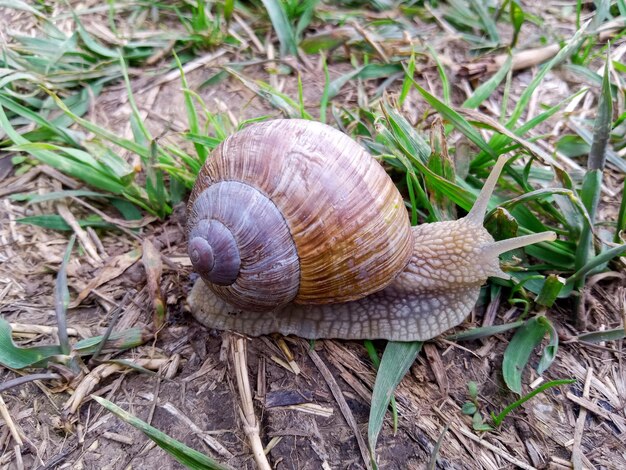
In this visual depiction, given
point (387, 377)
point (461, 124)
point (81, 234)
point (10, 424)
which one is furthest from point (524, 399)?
point (81, 234)

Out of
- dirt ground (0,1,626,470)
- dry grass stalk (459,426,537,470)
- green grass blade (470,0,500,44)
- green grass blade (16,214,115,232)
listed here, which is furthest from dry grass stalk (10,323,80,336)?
green grass blade (470,0,500,44)

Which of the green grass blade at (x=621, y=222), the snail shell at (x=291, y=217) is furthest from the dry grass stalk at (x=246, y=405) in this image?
the green grass blade at (x=621, y=222)

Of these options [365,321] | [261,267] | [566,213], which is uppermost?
[261,267]

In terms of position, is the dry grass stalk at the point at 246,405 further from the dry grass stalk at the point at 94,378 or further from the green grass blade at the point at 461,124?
the green grass blade at the point at 461,124

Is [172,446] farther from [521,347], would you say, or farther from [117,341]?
[521,347]

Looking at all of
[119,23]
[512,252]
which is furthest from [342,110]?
[119,23]

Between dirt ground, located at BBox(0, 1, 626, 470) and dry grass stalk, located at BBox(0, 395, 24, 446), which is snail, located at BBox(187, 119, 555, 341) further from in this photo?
dry grass stalk, located at BBox(0, 395, 24, 446)

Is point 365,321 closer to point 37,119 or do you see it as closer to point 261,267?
point 261,267
